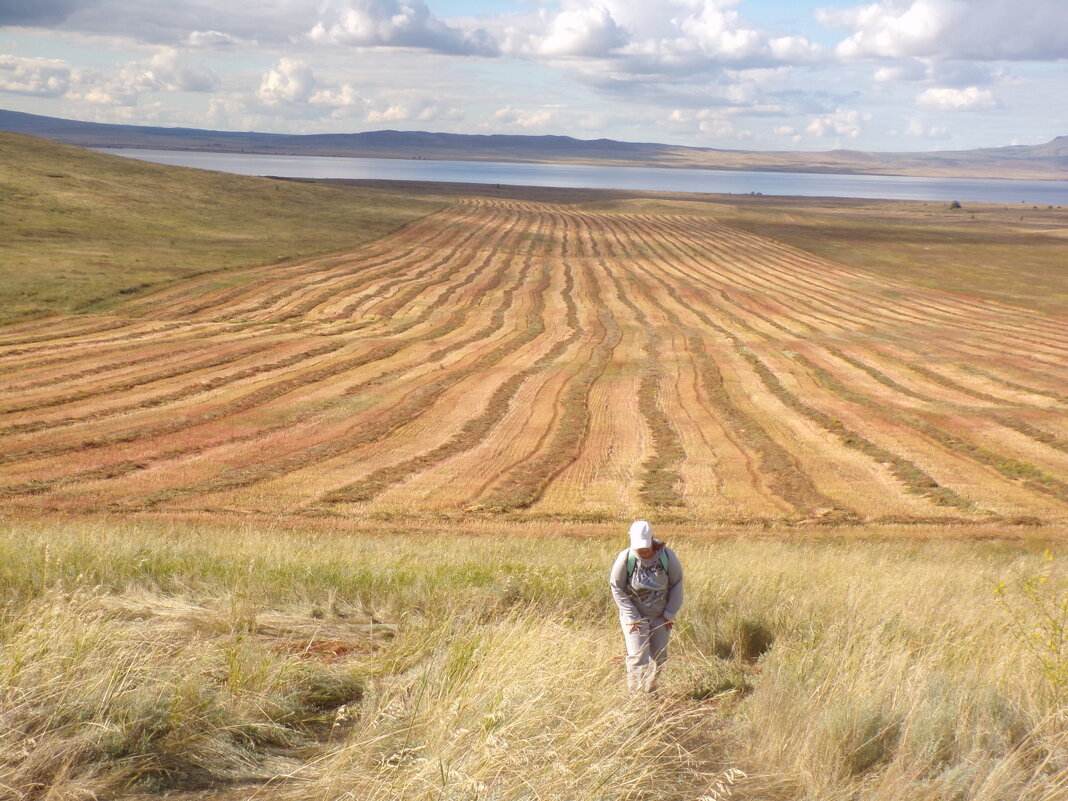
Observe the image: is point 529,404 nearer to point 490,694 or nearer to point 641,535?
point 641,535

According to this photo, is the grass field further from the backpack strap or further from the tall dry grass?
the backpack strap

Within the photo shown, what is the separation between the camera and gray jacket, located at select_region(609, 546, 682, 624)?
6629mm

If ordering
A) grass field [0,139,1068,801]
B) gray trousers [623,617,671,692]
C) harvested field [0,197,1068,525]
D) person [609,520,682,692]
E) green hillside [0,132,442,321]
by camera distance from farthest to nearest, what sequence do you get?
green hillside [0,132,442,321]
harvested field [0,197,1068,525]
person [609,520,682,692]
gray trousers [623,617,671,692]
grass field [0,139,1068,801]

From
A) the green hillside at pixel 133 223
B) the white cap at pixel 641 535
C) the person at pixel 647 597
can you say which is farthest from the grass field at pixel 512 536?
the green hillside at pixel 133 223

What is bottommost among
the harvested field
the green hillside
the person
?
the harvested field

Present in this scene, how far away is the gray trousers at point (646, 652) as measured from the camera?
20.8 ft

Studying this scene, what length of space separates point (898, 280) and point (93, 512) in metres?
61.4

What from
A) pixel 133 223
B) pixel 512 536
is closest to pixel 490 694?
pixel 512 536

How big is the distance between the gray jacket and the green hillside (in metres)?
36.3

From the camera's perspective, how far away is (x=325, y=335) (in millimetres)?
37500

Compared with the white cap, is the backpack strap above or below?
below

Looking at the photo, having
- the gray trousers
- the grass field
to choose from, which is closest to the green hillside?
the grass field

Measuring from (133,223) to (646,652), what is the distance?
2561 inches

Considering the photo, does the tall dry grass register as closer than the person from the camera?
Yes
